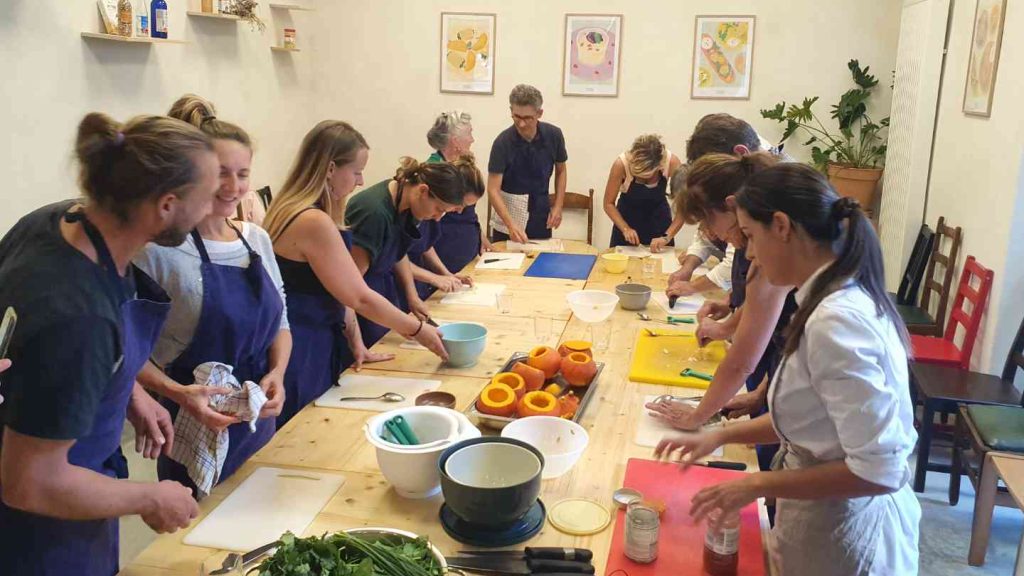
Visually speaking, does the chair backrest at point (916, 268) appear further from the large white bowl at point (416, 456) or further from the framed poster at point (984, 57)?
the large white bowl at point (416, 456)

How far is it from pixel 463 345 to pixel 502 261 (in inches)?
57.2

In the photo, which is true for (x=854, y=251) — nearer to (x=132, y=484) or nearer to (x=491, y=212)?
(x=132, y=484)

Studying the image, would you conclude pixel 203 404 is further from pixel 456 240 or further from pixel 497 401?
pixel 456 240

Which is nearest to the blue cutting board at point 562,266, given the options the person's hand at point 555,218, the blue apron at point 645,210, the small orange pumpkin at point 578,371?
the blue apron at point 645,210

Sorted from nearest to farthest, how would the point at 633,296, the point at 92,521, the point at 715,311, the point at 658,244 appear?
the point at 92,521, the point at 715,311, the point at 633,296, the point at 658,244

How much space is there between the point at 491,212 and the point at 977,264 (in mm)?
2628

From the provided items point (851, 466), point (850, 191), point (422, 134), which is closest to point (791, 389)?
point (851, 466)

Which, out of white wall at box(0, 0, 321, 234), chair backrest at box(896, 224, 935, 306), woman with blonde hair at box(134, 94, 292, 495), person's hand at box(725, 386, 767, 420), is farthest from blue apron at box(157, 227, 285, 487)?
chair backrest at box(896, 224, 935, 306)

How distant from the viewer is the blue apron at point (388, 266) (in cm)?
271

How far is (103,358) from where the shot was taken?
1.17 m

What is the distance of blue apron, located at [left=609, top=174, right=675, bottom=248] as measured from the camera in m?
4.31

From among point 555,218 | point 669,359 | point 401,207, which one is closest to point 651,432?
point 669,359

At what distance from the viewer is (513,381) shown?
1953mm

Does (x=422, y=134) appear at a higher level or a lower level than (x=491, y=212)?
higher
